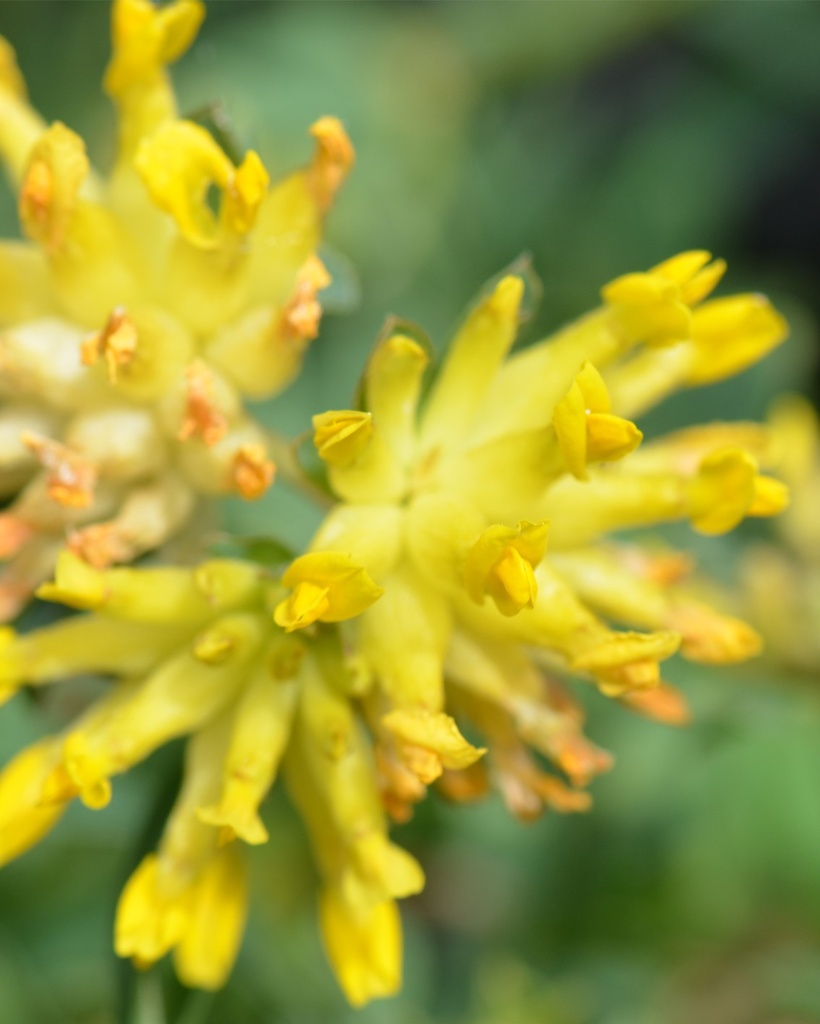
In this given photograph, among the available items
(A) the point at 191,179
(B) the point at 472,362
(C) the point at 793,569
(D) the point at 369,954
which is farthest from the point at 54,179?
(C) the point at 793,569

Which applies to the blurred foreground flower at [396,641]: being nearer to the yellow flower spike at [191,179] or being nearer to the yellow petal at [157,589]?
the yellow petal at [157,589]

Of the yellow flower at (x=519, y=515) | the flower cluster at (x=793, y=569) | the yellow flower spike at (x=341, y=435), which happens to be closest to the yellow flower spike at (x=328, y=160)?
the yellow flower at (x=519, y=515)

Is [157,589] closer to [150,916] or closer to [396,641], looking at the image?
[396,641]

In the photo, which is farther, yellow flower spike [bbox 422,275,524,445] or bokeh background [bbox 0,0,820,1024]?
bokeh background [bbox 0,0,820,1024]

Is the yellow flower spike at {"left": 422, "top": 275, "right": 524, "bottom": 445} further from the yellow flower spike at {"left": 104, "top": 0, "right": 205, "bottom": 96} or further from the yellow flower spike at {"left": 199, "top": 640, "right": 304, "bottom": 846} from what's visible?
the yellow flower spike at {"left": 104, "top": 0, "right": 205, "bottom": 96}

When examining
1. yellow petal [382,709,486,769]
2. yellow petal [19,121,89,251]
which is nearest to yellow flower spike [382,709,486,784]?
yellow petal [382,709,486,769]

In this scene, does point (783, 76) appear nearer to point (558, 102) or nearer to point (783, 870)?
point (558, 102)
